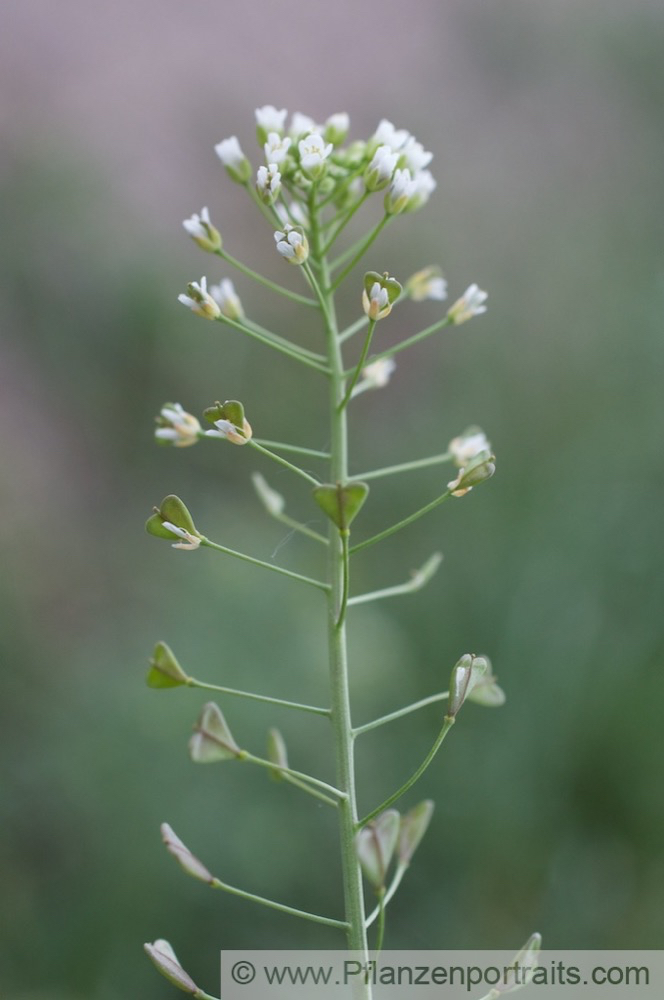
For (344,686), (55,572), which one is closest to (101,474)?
(55,572)

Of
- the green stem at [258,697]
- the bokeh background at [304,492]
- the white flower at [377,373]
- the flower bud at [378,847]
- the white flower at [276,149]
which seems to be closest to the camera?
the flower bud at [378,847]

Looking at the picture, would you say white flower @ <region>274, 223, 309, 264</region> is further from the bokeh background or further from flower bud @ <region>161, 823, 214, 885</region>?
the bokeh background

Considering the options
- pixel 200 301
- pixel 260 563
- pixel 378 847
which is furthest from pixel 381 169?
pixel 378 847

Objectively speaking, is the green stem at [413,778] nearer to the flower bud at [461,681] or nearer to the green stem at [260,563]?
the flower bud at [461,681]

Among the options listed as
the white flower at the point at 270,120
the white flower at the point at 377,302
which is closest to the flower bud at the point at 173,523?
the white flower at the point at 377,302

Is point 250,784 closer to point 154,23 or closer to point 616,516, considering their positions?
point 616,516
